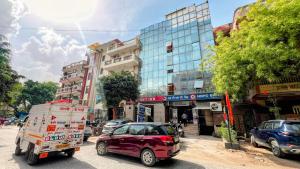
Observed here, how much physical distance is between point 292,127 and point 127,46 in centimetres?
2300

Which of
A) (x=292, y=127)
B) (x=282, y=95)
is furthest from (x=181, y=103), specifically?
(x=292, y=127)

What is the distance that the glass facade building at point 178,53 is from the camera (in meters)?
19.1

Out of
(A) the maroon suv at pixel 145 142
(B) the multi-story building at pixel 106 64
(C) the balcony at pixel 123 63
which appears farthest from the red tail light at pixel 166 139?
(C) the balcony at pixel 123 63

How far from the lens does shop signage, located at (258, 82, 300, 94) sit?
9.30 metres

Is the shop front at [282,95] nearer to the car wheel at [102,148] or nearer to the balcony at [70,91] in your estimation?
the car wheel at [102,148]

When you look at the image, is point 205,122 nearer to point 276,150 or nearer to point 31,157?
point 276,150

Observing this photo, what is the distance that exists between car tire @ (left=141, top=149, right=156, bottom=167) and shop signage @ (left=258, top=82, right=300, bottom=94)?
9.27 meters

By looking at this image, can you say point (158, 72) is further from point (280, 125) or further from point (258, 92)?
point (280, 125)

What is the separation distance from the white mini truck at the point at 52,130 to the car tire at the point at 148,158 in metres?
3.12

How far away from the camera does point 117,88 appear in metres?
18.2

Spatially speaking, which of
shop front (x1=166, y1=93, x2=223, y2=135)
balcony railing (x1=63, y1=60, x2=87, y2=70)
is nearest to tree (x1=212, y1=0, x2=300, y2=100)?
shop front (x1=166, y1=93, x2=223, y2=135)

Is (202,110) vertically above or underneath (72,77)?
underneath

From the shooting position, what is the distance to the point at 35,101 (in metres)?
41.2

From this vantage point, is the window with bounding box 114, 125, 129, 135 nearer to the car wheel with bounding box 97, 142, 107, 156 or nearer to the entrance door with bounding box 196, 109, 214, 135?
the car wheel with bounding box 97, 142, 107, 156
